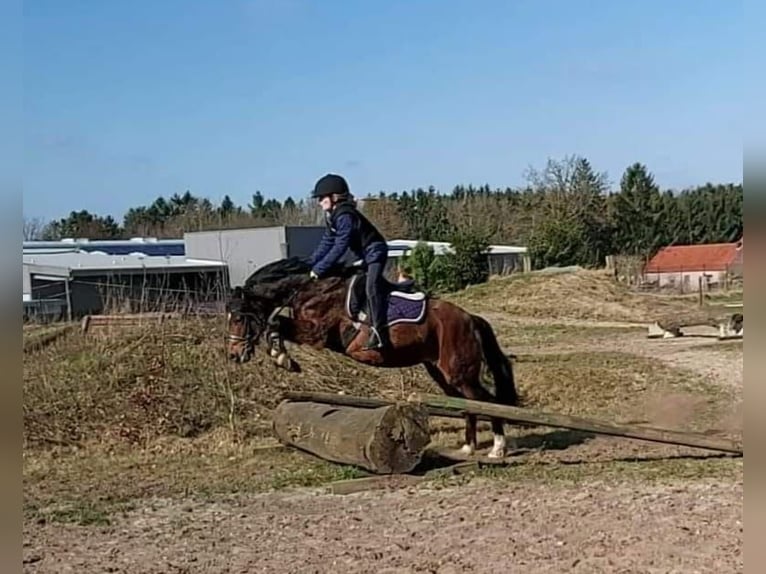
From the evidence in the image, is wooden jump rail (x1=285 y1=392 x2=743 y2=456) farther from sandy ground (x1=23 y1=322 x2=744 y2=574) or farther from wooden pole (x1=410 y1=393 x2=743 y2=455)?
sandy ground (x1=23 y1=322 x2=744 y2=574)

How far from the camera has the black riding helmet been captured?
6.14 metres

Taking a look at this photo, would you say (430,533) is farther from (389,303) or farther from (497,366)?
(497,366)

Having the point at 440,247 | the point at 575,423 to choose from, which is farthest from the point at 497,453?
the point at 440,247

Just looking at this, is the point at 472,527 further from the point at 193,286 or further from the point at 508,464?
the point at 193,286

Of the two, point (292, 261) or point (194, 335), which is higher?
point (292, 261)

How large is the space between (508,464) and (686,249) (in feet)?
51.6

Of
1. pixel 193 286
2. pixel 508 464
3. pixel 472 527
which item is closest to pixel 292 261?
pixel 508 464

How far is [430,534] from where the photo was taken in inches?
186

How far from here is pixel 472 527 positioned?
4.80m

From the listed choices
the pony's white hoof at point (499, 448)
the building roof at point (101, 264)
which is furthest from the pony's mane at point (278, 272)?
the building roof at point (101, 264)

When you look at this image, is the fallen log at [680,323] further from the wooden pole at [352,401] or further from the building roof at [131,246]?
the building roof at [131,246]

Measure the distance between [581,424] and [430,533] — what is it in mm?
1553

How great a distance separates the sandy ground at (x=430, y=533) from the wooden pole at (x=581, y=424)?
0.31 metres

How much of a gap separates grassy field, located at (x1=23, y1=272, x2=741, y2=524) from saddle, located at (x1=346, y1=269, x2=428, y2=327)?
1053 mm
